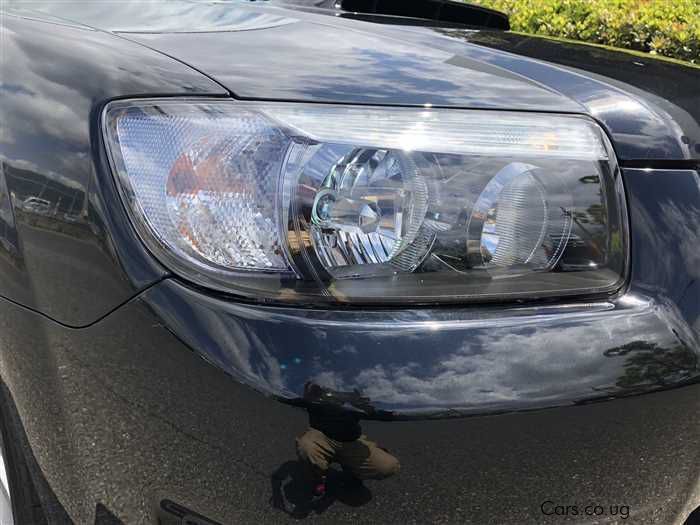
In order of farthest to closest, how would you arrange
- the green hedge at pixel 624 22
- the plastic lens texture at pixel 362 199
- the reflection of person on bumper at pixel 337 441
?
the green hedge at pixel 624 22 → the plastic lens texture at pixel 362 199 → the reflection of person on bumper at pixel 337 441

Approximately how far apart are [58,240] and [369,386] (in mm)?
575

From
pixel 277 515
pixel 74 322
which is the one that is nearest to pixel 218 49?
pixel 74 322

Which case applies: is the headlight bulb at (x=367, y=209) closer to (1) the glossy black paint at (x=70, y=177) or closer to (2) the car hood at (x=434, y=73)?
(2) the car hood at (x=434, y=73)

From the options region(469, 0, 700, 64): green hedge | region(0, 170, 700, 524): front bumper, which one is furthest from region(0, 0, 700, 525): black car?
region(469, 0, 700, 64): green hedge

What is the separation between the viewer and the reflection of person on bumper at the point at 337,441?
3.14ft

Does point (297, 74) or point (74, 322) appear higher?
point (297, 74)

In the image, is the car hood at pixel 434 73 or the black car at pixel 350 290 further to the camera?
the car hood at pixel 434 73

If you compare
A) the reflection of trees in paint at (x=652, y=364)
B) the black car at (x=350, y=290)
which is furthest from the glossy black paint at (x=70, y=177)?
the reflection of trees in paint at (x=652, y=364)

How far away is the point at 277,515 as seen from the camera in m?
1.00

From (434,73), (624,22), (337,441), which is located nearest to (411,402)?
(337,441)

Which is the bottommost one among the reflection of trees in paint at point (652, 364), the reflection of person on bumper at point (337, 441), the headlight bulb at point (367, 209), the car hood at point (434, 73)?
the reflection of person on bumper at point (337, 441)

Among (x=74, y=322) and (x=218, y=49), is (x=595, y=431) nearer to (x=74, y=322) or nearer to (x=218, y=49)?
(x=74, y=322)

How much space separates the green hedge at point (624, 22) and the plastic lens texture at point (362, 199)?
137 inches

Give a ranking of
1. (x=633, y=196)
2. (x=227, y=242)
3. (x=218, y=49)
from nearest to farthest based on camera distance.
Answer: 1. (x=227, y=242)
2. (x=633, y=196)
3. (x=218, y=49)
